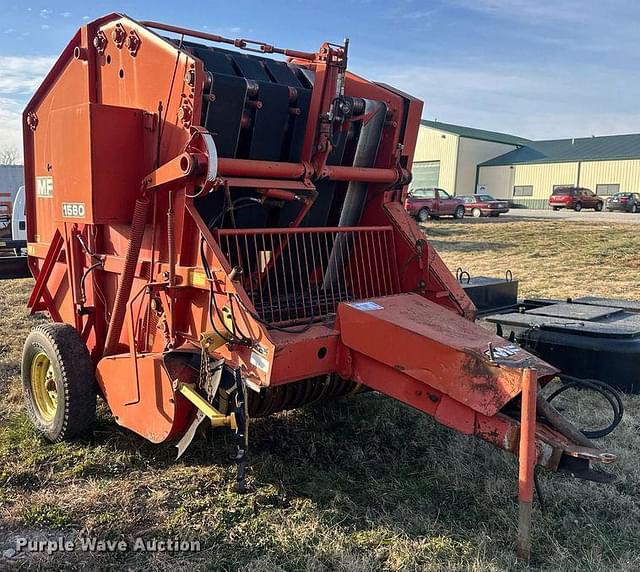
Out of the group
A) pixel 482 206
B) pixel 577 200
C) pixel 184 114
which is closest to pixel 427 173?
pixel 577 200

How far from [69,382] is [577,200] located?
32849 mm

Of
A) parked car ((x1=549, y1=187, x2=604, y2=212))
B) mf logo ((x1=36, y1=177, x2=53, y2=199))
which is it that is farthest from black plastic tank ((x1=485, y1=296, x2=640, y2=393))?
parked car ((x1=549, y1=187, x2=604, y2=212))

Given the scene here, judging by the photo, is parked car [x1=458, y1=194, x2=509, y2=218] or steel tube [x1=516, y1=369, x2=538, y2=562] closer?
steel tube [x1=516, y1=369, x2=538, y2=562]

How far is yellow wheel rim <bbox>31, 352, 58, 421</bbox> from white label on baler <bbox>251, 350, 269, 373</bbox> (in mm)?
1693

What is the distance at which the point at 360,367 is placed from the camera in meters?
3.23

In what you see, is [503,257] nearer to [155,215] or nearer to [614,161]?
[155,215]

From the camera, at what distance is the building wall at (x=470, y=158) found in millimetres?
44562

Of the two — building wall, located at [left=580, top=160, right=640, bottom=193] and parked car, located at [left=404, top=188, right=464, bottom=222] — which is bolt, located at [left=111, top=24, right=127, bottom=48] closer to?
parked car, located at [left=404, top=188, right=464, bottom=222]

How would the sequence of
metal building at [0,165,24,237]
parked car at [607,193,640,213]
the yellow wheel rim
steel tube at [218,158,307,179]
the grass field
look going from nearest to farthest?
the grass field → steel tube at [218,158,307,179] → the yellow wheel rim → metal building at [0,165,24,237] → parked car at [607,193,640,213]

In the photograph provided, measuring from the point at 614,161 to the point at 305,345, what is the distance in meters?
41.5

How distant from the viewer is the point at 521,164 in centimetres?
4381

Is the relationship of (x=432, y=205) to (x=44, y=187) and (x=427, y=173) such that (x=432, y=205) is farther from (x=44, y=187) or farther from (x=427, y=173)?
(x=427, y=173)

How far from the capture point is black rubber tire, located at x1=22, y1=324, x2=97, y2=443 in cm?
377

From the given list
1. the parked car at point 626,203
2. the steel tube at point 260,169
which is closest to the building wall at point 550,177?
the parked car at point 626,203
